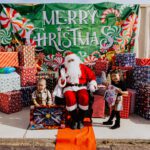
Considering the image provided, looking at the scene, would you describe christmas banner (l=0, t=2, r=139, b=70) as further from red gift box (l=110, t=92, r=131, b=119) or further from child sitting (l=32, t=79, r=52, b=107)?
child sitting (l=32, t=79, r=52, b=107)

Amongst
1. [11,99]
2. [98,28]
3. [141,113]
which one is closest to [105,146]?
[141,113]

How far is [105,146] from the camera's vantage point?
10.3 ft

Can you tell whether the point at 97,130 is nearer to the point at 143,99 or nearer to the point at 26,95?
the point at 143,99

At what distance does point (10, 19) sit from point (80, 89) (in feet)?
10.9

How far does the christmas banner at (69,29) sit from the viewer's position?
19.6 ft

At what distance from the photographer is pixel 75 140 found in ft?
10.6

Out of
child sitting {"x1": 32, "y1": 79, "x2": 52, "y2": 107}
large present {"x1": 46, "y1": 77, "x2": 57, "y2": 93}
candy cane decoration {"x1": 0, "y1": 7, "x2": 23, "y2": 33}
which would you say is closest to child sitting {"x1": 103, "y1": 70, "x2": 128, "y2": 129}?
child sitting {"x1": 32, "y1": 79, "x2": 52, "y2": 107}

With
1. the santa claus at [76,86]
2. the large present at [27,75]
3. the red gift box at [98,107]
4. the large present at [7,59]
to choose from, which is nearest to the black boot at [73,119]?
the santa claus at [76,86]

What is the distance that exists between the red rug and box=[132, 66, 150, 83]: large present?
5.80ft

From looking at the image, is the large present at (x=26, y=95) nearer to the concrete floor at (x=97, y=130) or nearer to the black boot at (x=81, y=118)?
the concrete floor at (x=97, y=130)

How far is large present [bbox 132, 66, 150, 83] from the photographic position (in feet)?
14.8

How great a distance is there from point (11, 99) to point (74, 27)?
108 inches

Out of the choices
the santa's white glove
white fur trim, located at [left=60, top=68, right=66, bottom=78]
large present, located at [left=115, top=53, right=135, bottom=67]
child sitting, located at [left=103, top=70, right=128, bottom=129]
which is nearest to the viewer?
child sitting, located at [left=103, top=70, right=128, bottom=129]

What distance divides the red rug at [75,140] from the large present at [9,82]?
1.85m
